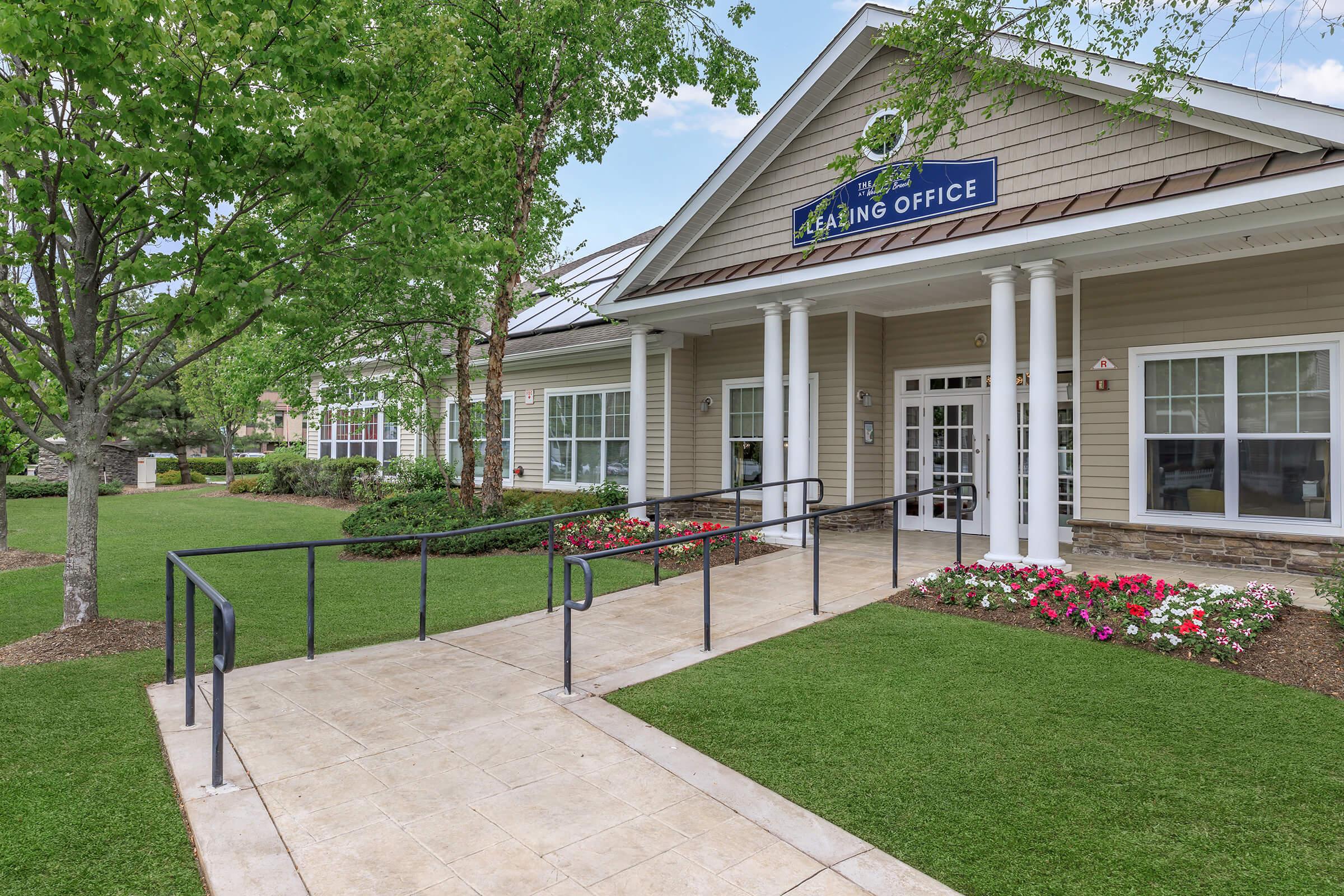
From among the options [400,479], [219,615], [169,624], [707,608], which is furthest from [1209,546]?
[400,479]

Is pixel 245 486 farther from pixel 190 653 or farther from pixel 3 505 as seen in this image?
pixel 190 653

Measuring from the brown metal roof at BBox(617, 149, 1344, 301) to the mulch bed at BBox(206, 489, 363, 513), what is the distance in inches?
422

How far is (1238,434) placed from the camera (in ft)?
25.8

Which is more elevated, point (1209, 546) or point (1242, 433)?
point (1242, 433)

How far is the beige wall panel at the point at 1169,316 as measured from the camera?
24.6 feet

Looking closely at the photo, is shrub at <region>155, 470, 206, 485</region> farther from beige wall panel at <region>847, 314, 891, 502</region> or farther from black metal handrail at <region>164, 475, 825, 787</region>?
beige wall panel at <region>847, 314, 891, 502</region>

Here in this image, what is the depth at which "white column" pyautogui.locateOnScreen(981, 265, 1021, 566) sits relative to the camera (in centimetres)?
777

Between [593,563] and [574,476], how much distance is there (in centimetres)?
633

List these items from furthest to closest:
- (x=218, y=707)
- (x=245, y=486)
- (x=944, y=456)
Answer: (x=245, y=486)
(x=944, y=456)
(x=218, y=707)

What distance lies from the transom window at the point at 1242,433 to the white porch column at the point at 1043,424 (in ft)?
5.52

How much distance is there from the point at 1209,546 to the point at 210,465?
109 feet

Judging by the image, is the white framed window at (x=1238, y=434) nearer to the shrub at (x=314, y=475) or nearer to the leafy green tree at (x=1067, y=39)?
the leafy green tree at (x=1067, y=39)

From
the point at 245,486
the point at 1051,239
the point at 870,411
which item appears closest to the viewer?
the point at 1051,239

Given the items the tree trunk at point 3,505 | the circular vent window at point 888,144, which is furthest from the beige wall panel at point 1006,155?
the tree trunk at point 3,505
